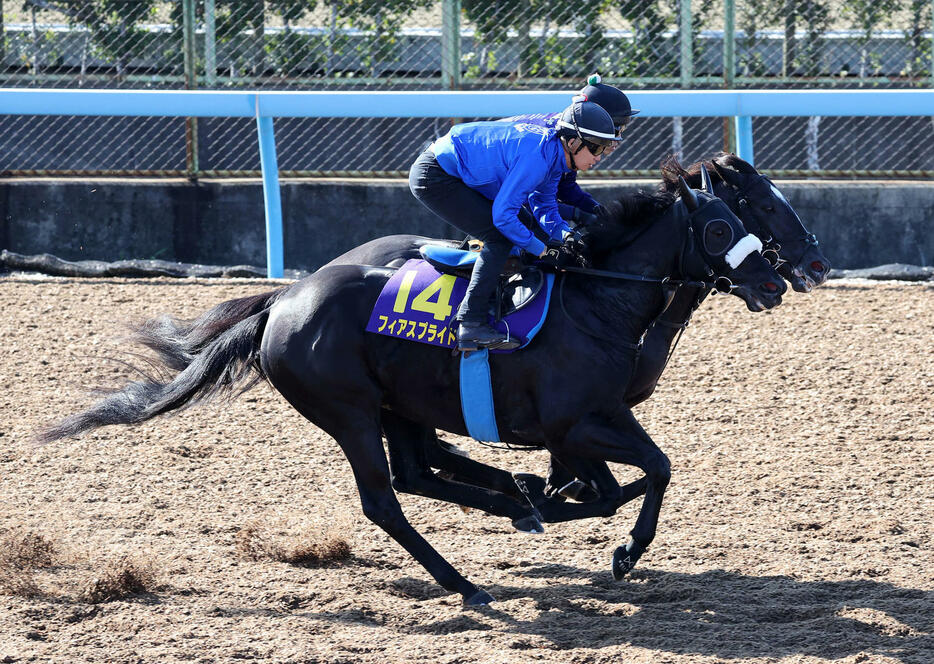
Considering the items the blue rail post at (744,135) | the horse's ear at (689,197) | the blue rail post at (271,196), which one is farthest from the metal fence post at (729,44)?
the horse's ear at (689,197)

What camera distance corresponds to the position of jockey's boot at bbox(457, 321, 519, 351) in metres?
4.38

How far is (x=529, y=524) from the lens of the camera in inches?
190

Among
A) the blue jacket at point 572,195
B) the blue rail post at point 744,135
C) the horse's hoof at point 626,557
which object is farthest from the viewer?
the blue rail post at point 744,135

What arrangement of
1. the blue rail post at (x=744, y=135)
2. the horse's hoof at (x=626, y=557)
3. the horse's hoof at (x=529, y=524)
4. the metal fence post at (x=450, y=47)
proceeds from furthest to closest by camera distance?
the metal fence post at (x=450, y=47) → the blue rail post at (x=744, y=135) → the horse's hoof at (x=529, y=524) → the horse's hoof at (x=626, y=557)

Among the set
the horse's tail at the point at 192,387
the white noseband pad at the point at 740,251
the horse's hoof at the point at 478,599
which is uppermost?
the white noseband pad at the point at 740,251

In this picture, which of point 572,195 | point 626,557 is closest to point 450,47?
point 572,195

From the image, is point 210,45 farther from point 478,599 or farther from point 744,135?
point 478,599

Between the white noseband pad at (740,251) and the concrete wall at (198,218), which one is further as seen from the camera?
the concrete wall at (198,218)

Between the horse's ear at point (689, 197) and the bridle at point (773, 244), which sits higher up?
the horse's ear at point (689, 197)

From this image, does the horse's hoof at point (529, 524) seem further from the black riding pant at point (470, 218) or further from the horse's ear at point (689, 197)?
the horse's ear at point (689, 197)

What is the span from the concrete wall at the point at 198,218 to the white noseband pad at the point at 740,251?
15.9ft

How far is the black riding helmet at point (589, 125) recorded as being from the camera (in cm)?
433

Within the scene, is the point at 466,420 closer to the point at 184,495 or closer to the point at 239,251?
the point at 184,495

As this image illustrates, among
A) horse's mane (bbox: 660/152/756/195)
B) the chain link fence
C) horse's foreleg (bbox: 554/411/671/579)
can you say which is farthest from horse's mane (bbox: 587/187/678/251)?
the chain link fence
